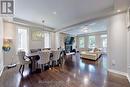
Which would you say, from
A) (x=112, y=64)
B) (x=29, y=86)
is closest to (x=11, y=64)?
(x=29, y=86)

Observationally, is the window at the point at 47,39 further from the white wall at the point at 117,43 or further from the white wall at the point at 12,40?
the white wall at the point at 117,43

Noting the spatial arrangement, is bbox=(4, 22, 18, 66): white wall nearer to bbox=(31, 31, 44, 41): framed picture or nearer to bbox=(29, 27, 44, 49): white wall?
bbox=(29, 27, 44, 49): white wall

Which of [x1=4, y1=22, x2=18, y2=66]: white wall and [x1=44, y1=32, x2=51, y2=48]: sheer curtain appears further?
[x1=44, y1=32, x2=51, y2=48]: sheer curtain

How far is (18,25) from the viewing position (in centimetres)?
680

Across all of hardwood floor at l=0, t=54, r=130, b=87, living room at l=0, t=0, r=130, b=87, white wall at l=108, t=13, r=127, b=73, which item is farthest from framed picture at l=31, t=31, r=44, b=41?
white wall at l=108, t=13, r=127, b=73

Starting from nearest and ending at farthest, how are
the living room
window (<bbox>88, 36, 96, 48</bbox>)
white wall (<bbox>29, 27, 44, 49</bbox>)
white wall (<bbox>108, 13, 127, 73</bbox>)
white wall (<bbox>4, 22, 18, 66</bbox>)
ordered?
the living room, white wall (<bbox>108, 13, 127, 73</bbox>), white wall (<bbox>4, 22, 18, 66</bbox>), white wall (<bbox>29, 27, 44, 49</bbox>), window (<bbox>88, 36, 96, 48</bbox>)

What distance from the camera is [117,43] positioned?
4.61 metres

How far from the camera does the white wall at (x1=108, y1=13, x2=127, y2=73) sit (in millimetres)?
4367

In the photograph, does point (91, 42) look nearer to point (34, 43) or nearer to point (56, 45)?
point (56, 45)

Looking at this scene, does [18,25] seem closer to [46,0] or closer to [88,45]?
[46,0]

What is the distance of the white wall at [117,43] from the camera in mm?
4367

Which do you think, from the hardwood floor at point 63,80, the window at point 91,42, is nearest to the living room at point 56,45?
the hardwood floor at point 63,80

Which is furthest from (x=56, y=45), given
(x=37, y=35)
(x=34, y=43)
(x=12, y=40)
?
(x=12, y=40)

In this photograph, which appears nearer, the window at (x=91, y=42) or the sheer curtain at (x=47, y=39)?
the sheer curtain at (x=47, y=39)
